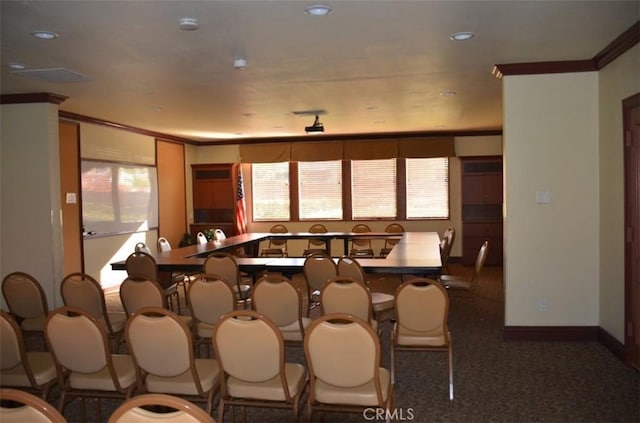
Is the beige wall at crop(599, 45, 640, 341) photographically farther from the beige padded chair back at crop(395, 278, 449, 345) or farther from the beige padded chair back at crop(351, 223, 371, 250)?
the beige padded chair back at crop(351, 223, 371, 250)

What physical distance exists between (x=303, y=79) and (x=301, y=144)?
581 centimetres

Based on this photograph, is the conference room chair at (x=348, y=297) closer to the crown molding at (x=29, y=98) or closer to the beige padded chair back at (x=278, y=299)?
the beige padded chair back at (x=278, y=299)

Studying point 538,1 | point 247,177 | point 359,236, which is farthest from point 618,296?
point 247,177

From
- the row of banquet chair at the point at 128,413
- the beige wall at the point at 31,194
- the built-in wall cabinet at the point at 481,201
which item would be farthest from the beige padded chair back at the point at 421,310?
the built-in wall cabinet at the point at 481,201

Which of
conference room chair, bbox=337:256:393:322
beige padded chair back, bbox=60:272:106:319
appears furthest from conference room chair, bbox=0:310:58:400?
conference room chair, bbox=337:256:393:322

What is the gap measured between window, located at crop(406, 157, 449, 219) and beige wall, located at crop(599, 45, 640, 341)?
20.2 ft

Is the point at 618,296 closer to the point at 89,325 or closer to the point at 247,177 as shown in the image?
the point at 89,325

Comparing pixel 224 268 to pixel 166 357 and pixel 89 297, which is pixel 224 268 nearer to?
pixel 89 297

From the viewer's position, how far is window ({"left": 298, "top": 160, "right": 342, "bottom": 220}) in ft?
38.2

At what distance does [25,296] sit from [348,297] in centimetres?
290

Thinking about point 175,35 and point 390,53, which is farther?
point 390,53

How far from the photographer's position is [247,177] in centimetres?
1202

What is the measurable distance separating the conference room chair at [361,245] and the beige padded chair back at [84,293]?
20.2 feet

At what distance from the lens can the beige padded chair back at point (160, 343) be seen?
2.87 meters
